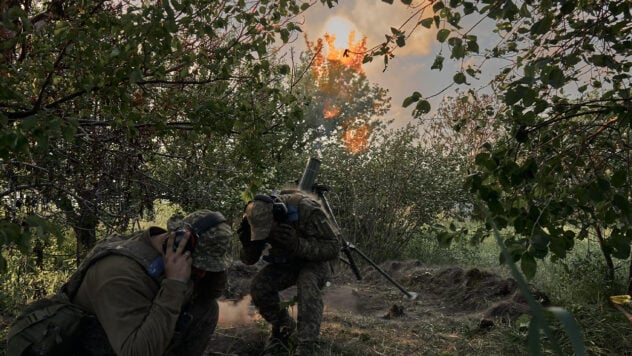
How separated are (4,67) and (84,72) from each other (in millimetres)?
409

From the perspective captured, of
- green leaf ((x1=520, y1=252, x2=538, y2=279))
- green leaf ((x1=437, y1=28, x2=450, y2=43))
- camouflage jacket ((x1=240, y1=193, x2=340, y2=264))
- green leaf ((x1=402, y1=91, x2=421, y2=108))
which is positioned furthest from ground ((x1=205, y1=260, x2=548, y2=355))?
green leaf ((x1=437, y1=28, x2=450, y2=43))

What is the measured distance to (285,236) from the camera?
3.98 meters

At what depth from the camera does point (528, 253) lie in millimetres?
1945

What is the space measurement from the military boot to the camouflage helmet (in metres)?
1.65

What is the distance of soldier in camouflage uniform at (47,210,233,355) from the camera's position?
2.32 m

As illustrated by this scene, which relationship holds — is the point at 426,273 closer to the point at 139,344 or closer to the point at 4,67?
the point at 139,344

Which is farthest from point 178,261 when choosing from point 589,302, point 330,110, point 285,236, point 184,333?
point 330,110

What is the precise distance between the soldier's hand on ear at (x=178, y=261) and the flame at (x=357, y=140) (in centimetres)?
792

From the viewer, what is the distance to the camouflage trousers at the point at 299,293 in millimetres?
3932

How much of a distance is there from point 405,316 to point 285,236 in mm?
2727

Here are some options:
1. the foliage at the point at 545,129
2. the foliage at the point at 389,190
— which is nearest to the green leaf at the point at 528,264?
the foliage at the point at 545,129

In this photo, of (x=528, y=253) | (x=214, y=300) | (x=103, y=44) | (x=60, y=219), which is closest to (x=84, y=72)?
(x=103, y=44)

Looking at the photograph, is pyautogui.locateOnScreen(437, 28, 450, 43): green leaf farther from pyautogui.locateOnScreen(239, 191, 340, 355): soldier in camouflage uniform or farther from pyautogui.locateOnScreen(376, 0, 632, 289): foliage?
pyautogui.locateOnScreen(239, 191, 340, 355): soldier in camouflage uniform

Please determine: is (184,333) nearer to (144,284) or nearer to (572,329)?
(144,284)
